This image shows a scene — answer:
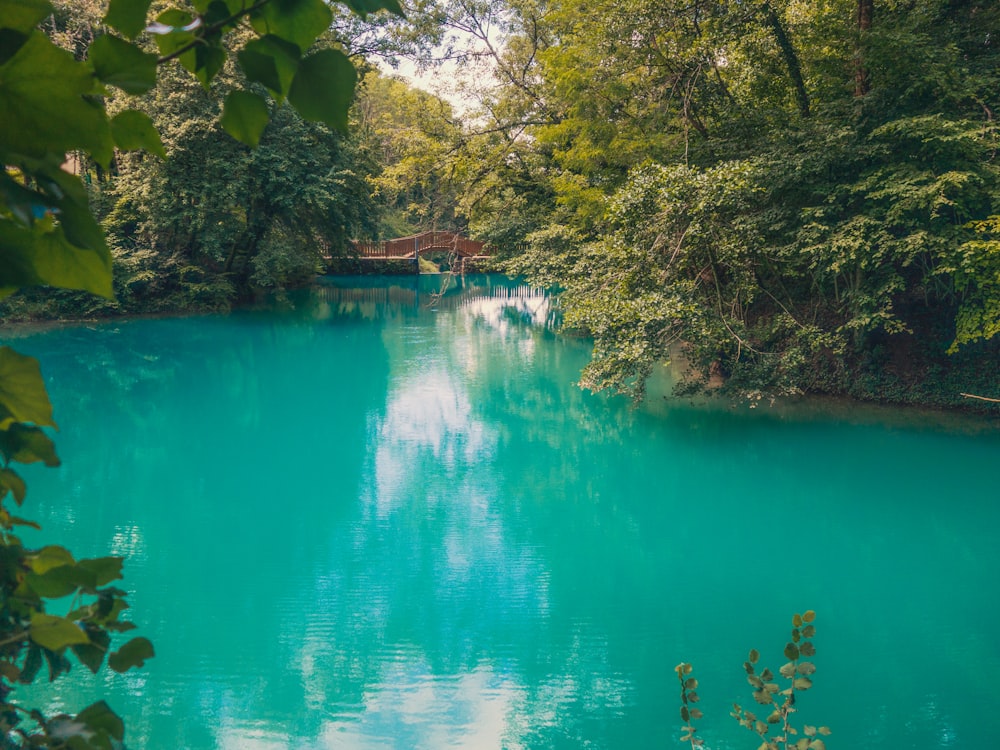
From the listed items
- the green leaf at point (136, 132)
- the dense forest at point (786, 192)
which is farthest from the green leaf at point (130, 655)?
the dense forest at point (786, 192)

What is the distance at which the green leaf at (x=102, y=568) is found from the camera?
63 cm

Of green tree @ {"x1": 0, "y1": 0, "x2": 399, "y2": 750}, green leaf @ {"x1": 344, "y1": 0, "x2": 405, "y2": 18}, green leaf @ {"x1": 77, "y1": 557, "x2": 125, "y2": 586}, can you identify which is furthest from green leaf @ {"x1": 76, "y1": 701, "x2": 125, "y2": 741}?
green leaf @ {"x1": 344, "y1": 0, "x2": 405, "y2": 18}

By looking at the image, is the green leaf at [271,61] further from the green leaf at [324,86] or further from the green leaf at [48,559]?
the green leaf at [48,559]

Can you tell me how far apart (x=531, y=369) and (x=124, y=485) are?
23.8ft

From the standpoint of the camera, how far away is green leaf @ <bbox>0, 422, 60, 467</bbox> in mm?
614

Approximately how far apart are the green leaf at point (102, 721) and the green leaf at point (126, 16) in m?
0.51

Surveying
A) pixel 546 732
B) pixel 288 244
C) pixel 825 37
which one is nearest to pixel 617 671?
pixel 546 732

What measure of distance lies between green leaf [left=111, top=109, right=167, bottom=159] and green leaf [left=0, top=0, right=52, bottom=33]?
106 mm

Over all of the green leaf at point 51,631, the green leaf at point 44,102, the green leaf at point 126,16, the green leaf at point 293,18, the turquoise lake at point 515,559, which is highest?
the green leaf at point 293,18

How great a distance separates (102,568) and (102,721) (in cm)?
13

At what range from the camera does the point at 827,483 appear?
25.3 ft

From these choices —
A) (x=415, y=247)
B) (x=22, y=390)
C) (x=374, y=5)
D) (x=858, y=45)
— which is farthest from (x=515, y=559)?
(x=415, y=247)

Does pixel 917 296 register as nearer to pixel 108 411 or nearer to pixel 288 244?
pixel 108 411

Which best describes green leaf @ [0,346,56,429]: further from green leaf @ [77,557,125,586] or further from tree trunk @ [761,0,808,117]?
tree trunk @ [761,0,808,117]
